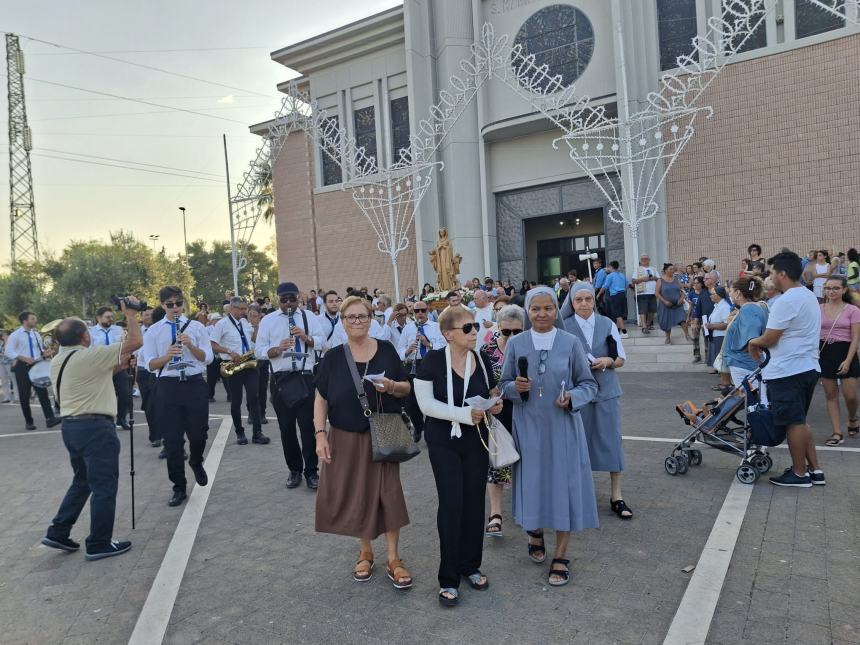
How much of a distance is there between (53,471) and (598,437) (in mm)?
6962

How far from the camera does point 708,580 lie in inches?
142

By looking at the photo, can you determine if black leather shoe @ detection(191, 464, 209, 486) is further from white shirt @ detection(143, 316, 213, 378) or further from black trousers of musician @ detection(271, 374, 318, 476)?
white shirt @ detection(143, 316, 213, 378)

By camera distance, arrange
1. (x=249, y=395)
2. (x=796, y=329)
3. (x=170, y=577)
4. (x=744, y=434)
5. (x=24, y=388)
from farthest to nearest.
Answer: (x=24, y=388)
(x=249, y=395)
(x=744, y=434)
(x=796, y=329)
(x=170, y=577)

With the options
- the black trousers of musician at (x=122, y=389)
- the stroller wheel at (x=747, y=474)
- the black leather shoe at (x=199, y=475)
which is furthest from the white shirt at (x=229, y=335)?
the stroller wheel at (x=747, y=474)

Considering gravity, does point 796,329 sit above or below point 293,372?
above

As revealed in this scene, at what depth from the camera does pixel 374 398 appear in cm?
381

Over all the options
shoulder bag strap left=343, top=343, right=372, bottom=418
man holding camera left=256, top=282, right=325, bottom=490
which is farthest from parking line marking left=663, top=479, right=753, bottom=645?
man holding camera left=256, top=282, right=325, bottom=490

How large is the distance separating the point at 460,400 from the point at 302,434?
3064mm

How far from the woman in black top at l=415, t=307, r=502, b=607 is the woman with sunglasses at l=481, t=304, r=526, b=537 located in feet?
1.79

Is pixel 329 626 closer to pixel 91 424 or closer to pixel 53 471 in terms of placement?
pixel 91 424

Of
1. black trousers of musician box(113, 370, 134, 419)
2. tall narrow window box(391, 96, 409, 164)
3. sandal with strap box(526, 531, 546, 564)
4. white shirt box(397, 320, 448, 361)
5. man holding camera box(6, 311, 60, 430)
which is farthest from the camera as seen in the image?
tall narrow window box(391, 96, 409, 164)

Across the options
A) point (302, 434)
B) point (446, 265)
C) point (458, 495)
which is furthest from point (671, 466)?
point (446, 265)

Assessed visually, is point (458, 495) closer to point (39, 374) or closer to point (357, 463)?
point (357, 463)

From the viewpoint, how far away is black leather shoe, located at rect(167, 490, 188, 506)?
575cm
